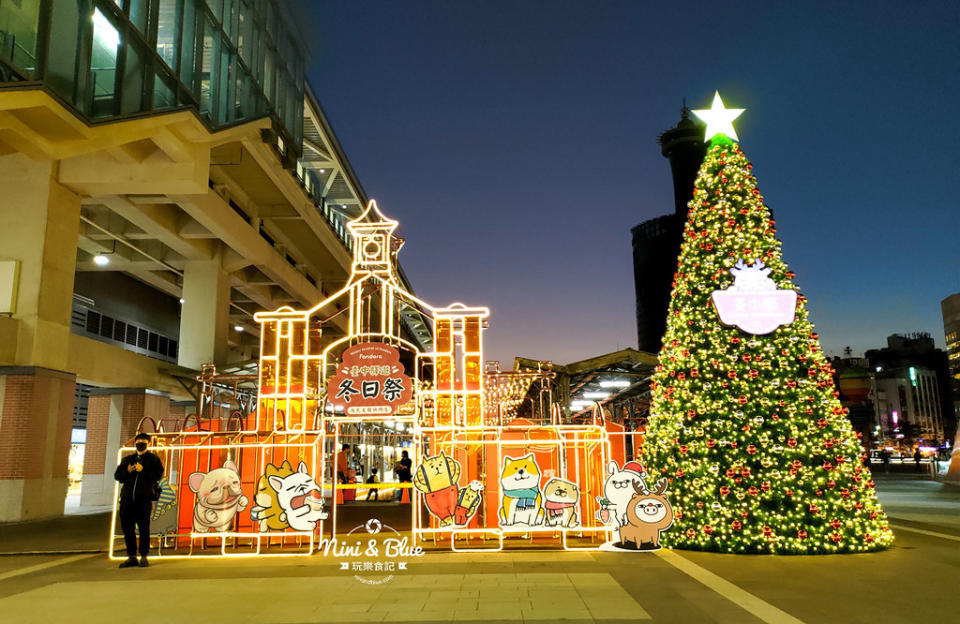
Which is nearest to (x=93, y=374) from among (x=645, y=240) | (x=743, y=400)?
(x=743, y=400)

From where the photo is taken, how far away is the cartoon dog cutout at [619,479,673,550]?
9.09m

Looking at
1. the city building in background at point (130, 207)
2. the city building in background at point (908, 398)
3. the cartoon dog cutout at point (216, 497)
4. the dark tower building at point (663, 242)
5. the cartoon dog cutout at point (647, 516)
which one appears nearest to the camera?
the cartoon dog cutout at point (647, 516)

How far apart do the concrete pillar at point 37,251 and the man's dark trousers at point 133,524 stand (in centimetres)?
840

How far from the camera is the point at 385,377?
1062 cm

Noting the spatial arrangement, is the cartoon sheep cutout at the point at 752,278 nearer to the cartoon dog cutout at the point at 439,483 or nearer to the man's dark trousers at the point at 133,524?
the cartoon dog cutout at the point at 439,483

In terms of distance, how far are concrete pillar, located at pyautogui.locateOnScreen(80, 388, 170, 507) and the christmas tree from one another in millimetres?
17601

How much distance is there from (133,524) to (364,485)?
12.3 feet

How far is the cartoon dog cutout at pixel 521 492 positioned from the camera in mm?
9453

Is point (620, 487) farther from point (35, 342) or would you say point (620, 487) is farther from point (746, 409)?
point (35, 342)

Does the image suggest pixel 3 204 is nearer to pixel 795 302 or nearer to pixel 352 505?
pixel 352 505

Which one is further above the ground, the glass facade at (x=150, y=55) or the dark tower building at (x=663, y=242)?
the dark tower building at (x=663, y=242)

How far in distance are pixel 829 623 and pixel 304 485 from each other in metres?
6.53

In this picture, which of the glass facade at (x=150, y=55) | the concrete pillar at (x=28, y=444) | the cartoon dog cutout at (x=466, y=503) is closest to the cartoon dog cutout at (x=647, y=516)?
the cartoon dog cutout at (x=466, y=503)

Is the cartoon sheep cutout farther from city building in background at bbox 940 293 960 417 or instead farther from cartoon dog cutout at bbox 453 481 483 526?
city building in background at bbox 940 293 960 417
